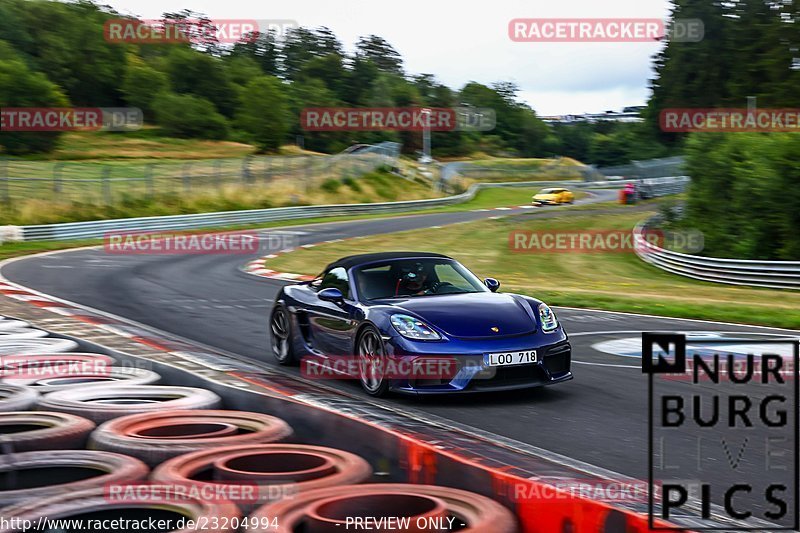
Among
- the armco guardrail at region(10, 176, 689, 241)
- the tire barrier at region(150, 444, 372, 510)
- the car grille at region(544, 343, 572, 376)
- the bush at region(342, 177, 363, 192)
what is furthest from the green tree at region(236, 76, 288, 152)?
the tire barrier at region(150, 444, 372, 510)

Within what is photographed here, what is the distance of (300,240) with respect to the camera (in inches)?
1368

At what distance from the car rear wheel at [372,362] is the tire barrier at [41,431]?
8.76ft

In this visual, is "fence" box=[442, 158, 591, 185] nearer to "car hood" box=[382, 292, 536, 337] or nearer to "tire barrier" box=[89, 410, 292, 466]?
"car hood" box=[382, 292, 536, 337]

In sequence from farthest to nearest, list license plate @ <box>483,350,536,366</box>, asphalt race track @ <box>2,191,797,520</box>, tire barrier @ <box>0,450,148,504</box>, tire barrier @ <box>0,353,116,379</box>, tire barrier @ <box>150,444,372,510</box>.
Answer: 1. tire barrier @ <box>0,353,116,379</box>
2. license plate @ <box>483,350,536,366</box>
3. asphalt race track @ <box>2,191,797,520</box>
4. tire barrier @ <box>0,450,148,504</box>
5. tire barrier @ <box>150,444,372,510</box>

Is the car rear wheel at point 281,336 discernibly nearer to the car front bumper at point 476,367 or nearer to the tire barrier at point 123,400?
the car front bumper at point 476,367

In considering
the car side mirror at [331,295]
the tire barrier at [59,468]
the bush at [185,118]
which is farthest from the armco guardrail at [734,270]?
the bush at [185,118]

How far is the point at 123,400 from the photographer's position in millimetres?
6887

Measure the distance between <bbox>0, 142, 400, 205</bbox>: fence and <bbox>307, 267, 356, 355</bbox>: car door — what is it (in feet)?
96.1

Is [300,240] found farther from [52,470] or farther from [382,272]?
[52,470]

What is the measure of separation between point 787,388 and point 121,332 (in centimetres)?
645

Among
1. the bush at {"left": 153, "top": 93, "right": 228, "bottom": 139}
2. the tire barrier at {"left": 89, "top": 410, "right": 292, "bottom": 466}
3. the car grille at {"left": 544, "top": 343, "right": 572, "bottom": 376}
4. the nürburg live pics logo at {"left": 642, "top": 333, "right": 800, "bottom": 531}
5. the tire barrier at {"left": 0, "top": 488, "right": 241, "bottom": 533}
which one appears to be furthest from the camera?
the bush at {"left": 153, "top": 93, "right": 228, "bottom": 139}

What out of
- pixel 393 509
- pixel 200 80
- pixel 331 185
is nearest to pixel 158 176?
pixel 331 185

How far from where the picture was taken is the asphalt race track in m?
6.42

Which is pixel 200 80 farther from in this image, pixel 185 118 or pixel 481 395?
pixel 481 395
